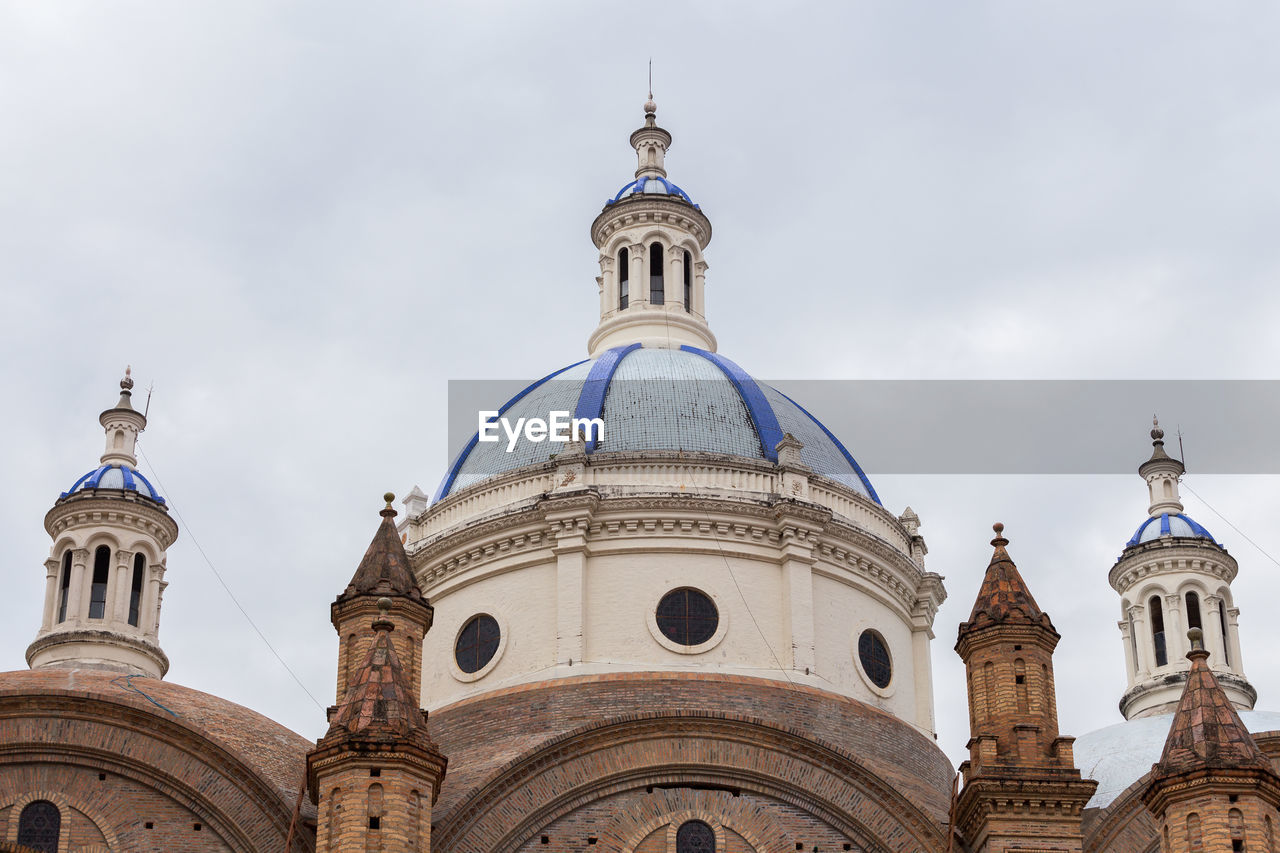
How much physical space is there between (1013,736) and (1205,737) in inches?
142

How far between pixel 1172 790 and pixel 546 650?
13.7m

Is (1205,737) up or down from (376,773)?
up

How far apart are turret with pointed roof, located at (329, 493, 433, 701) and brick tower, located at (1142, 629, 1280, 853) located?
44.1 feet

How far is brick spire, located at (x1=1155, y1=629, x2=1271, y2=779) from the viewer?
104 feet

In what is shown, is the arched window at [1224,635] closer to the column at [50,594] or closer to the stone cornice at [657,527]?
the stone cornice at [657,527]

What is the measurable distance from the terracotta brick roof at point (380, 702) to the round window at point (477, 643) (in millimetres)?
8803

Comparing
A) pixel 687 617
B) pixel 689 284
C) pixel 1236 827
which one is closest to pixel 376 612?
pixel 687 617

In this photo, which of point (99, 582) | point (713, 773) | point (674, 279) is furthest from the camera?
point (674, 279)

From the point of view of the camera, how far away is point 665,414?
144 ft

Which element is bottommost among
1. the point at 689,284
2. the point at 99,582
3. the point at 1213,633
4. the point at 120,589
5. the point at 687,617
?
the point at 687,617

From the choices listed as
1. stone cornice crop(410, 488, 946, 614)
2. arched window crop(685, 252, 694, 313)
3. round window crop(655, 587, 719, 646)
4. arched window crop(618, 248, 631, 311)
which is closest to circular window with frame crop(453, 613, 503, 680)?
stone cornice crop(410, 488, 946, 614)

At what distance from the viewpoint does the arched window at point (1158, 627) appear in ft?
165

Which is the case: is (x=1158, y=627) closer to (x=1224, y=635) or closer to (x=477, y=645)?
(x=1224, y=635)

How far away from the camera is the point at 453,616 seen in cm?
4241
